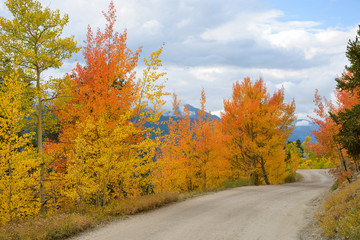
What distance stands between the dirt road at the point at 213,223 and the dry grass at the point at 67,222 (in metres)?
0.51

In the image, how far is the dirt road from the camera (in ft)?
27.7

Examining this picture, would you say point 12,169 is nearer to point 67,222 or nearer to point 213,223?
point 67,222

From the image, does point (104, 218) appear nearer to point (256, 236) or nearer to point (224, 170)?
point (256, 236)

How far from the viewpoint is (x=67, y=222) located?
9.16 m

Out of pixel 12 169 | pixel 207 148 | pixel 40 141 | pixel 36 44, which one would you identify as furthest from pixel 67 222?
pixel 207 148

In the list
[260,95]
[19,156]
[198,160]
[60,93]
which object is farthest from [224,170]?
[19,156]

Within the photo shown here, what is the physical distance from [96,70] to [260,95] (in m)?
17.4

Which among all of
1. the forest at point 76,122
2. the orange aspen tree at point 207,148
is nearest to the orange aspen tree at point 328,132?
the forest at point 76,122

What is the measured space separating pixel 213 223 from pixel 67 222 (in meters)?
5.43

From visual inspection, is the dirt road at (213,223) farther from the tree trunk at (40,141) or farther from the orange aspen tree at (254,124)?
the orange aspen tree at (254,124)

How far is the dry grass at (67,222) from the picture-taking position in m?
8.23

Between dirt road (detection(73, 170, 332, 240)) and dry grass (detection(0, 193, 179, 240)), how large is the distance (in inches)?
20.1

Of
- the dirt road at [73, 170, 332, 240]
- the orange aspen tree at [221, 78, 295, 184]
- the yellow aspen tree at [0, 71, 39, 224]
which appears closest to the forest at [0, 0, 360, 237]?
the yellow aspen tree at [0, 71, 39, 224]

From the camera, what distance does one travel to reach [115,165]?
11711 millimetres
